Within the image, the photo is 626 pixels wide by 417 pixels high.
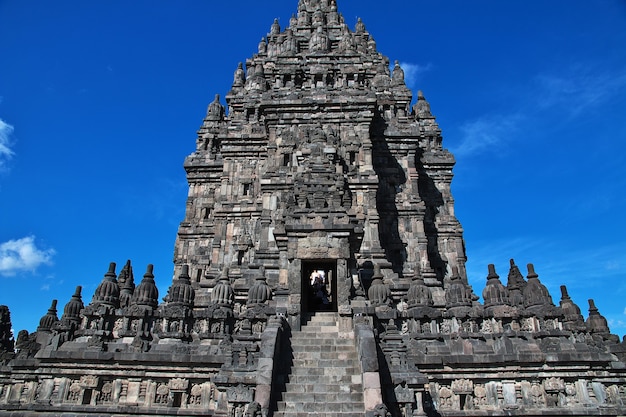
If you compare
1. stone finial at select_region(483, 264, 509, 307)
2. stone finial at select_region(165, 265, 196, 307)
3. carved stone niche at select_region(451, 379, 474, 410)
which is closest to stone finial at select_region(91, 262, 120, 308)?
stone finial at select_region(165, 265, 196, 307)

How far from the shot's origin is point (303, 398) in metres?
10.4

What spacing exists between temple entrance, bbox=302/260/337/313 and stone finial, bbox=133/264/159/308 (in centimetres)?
468

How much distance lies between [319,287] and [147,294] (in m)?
8.14

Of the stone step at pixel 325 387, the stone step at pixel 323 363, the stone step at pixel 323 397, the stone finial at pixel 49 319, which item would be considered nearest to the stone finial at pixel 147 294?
the stone step at pixel 323 363

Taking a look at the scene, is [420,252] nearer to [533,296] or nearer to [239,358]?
[533,296]

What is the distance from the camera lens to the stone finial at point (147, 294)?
45.9 feet

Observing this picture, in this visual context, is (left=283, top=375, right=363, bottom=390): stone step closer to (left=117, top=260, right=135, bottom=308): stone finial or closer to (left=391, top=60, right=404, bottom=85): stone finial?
(left=117, top=260, right=135, bottom=308): stone finial

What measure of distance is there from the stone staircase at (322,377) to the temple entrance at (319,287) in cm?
172

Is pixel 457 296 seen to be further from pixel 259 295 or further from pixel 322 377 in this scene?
pixel 259 295

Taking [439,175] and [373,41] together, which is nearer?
[439,175]

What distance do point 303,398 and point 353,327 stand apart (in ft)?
9.80

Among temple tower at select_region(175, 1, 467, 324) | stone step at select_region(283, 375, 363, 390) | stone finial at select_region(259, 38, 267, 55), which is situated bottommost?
stone step at select_region(283, 375, 363, 390)

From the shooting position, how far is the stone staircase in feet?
33.1

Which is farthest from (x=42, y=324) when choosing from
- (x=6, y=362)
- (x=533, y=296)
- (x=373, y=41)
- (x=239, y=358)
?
(x=373, y=41)
